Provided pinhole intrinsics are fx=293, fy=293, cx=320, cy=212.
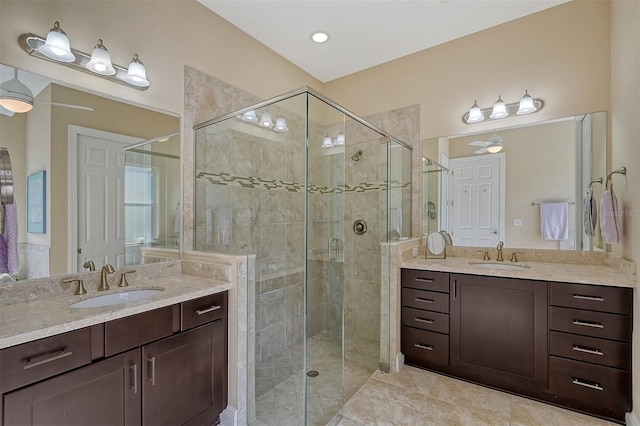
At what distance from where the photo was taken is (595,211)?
219 centimetres

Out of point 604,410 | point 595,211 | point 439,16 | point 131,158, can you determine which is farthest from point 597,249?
point 131,158

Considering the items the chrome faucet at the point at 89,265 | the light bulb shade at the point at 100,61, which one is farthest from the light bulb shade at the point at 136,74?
the chrome faucet at the point at 89,265

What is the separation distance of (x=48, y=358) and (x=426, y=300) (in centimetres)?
233

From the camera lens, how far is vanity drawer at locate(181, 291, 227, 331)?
1586mm

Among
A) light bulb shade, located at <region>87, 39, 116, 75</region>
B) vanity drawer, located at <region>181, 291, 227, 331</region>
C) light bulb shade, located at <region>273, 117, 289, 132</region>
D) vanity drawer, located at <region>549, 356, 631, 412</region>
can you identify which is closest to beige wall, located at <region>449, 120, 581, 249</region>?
vanity drawer, located at <region>549, 356, 631, 412</region>

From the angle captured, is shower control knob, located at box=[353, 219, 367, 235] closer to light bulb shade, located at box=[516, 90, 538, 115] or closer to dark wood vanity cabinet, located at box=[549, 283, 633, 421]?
dark wood vanity cabinet, located at box=[549, 283, 633, 421]

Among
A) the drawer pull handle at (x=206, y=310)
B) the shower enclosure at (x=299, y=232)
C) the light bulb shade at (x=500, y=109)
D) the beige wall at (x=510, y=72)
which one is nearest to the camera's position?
the drawer pull handle at (x=206, y=310)

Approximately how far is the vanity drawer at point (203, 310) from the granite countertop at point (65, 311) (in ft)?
0.13

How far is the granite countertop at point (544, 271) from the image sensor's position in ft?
5.99

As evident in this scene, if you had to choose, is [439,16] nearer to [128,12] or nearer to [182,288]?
[128,12]

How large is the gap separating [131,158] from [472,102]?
2.84 metres

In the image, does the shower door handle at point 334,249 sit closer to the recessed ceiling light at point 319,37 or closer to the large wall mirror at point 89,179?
the large wall mirror at point 89,179

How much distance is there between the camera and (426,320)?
244 centimetres

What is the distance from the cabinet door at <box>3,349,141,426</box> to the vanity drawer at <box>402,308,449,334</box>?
1.97 m
